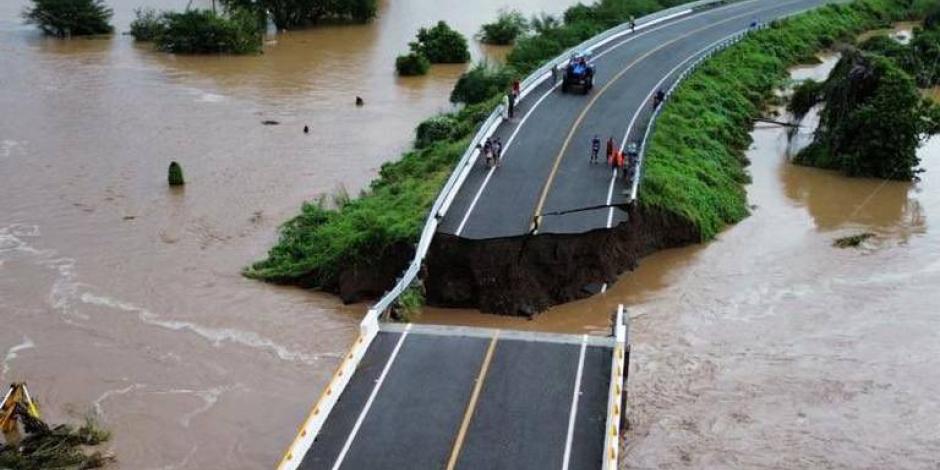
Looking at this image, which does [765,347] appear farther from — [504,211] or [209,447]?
[209,447]

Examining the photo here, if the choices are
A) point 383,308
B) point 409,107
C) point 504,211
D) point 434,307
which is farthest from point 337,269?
point 409,107

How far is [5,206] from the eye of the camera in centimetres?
3438

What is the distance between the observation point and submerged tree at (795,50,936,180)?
121 ft

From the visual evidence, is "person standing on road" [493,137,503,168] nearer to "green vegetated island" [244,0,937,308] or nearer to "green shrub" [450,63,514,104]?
"green vegetated island" [244,0,937,308]

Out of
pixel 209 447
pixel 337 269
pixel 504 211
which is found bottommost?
pixel 209 447

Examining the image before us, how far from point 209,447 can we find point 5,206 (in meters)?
18.7

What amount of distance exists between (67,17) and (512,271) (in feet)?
175

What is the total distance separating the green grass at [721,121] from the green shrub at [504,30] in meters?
17.6

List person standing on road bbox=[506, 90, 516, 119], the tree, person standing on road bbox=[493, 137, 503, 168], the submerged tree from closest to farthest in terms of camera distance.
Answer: person standing on road bbox=[493, 137, 503, 168]
person standing on road bbox=[506, 90, 516, 119]
the submerged tree
the tree

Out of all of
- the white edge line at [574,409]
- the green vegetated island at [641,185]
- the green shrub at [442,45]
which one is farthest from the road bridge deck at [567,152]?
the green shrub at [442,45]

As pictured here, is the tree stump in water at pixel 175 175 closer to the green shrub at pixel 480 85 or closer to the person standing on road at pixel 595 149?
the green shrub at pixel 480 85

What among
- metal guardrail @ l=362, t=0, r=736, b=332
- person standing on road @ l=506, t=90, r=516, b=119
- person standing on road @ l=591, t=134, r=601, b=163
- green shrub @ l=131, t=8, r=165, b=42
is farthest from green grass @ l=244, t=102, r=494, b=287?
green shrub @ l=131, t=8, r=165, b=42

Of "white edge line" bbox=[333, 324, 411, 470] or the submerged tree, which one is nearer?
"white edge line" bbox=[333, 324, 411, 470]

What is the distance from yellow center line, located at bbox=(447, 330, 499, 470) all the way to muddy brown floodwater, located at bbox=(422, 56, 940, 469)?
141 inches
